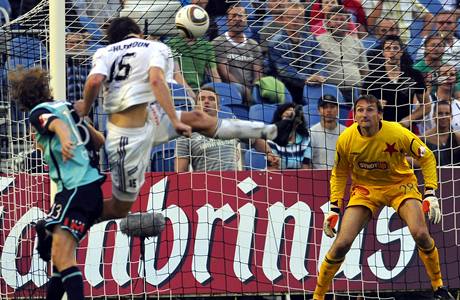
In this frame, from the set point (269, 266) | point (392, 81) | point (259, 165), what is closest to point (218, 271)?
point (269, 266)

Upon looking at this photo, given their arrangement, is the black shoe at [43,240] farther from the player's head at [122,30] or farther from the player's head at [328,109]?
the player's head at [328,109]

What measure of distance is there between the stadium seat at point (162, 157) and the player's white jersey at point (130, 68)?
3870mm

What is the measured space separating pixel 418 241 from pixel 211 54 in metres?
3.38

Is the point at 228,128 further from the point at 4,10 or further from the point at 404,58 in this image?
the point at 4,10

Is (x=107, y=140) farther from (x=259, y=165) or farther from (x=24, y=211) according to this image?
(x=259, y=165)

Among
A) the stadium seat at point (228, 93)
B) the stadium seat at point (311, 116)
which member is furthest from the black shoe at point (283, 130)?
the stadium seat at point (228, 93)

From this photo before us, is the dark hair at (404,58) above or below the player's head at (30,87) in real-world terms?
Answer: above

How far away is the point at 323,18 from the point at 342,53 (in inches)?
17.6

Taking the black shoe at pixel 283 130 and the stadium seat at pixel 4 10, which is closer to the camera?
the black shoe at pixel 283 130

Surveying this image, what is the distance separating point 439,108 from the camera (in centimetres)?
1401

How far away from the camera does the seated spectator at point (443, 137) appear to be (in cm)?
1391

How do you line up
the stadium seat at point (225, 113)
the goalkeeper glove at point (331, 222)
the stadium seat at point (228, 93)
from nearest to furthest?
the goalkeeper glove at point (331, 222), the stadium seat at point (225, 113), the stadium seat at point (228, 93)

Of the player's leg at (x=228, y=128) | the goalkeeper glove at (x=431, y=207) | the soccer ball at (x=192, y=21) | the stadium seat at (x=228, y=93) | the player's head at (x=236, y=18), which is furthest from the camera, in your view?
the stadium seat at (x=228, y=93)

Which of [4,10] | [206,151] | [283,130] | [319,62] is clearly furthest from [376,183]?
[4,10]
